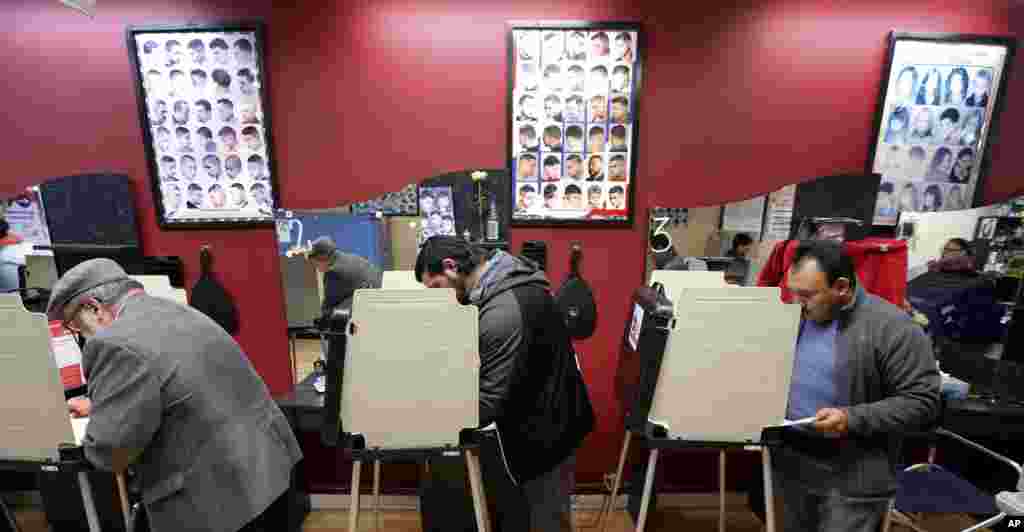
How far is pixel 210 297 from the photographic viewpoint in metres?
2.32

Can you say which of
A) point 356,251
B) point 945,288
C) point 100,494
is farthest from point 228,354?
point 945,288

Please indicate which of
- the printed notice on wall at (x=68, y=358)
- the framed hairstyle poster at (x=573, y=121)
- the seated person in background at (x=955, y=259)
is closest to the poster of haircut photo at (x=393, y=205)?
the framed hairstyle poster at (x=573, y=121)

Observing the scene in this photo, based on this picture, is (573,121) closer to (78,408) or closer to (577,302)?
(577,302)

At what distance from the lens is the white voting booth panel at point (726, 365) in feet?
4.50

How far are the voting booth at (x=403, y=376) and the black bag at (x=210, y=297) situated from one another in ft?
4.46

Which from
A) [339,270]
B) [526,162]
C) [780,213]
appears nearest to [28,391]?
[339,270]

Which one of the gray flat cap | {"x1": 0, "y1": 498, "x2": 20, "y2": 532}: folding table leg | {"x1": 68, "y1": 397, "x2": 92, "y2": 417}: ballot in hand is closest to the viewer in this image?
the gray flat cap

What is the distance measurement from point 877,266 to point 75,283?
10.2 feet

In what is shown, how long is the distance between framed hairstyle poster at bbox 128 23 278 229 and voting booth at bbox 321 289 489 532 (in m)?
1.26

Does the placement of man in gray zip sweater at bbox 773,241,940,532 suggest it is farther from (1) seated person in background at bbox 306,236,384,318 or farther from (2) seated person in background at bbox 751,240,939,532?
(1) seated person in background at bbox 306,236,384,318

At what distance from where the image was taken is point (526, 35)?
2.06m

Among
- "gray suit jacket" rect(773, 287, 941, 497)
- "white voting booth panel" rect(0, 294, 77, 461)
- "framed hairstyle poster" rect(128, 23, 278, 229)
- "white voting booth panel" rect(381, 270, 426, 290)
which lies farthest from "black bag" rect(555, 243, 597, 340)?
"white voting booth panel" rect(0, 294, 77, 461)

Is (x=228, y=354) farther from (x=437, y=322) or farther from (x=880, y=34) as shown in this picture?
(x=880, y=34)

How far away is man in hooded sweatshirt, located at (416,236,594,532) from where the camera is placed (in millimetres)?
1474
